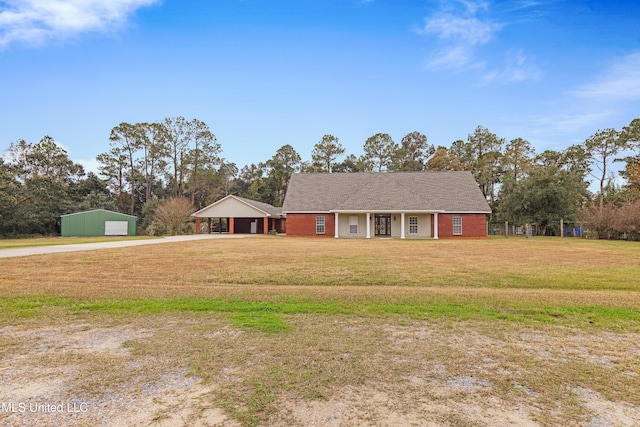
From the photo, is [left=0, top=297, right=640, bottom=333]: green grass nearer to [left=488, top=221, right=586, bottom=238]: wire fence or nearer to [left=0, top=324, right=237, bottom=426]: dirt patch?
[left=0, top=324, right=237, bottom=426]: dirt patch

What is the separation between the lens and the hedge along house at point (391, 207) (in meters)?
29.6

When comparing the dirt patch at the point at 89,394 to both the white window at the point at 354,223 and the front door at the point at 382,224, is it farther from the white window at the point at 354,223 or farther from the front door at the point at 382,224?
the front door at the point at 382,224

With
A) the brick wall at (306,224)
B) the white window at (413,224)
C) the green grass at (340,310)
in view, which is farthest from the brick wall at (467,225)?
the green grass at (340,310)

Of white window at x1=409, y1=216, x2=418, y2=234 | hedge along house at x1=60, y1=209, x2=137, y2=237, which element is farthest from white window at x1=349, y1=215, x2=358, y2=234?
hedge along house at x1=60, y1=209, x2=137, y2=237

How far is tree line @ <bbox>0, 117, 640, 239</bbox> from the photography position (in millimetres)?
33656

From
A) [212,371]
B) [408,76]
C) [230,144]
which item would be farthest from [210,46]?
[230,144]

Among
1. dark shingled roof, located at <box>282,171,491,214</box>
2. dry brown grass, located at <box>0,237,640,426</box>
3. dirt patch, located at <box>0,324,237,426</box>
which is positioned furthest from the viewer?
dark shingled roof, located at <box>282,171,491,214</box>

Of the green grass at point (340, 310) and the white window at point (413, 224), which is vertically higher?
the white window at point (413, 224)

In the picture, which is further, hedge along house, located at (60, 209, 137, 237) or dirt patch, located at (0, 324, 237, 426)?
hedge along house, located at (60, 209, 137, 237)

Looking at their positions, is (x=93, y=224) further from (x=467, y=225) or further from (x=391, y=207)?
(x=467, y=225)

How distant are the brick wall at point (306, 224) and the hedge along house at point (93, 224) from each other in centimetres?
1919

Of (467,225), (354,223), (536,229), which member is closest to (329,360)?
(354,223)

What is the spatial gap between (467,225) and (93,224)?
36.0 m

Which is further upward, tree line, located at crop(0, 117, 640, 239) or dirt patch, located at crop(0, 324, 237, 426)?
tree line, located at crop(0, 117, 640, 239)
